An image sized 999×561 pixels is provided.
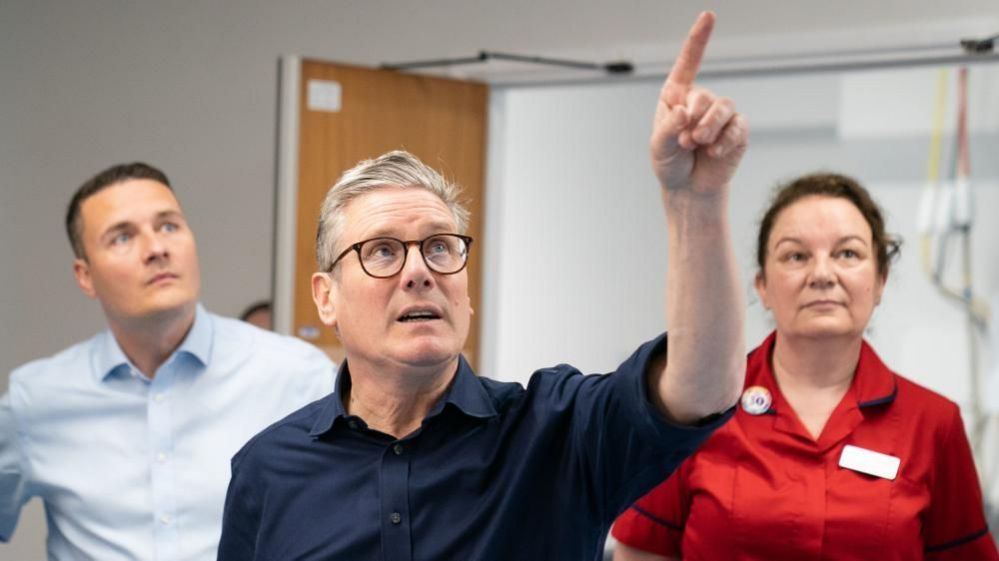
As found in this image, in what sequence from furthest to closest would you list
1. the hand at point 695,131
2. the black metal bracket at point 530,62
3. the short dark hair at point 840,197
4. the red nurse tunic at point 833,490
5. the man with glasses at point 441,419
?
1. the black metal bracket at point 530,62
2. the short dark hair at point 840,197
3. the red nurse tunic at point 833,490
4. the man with glasses at point 441,419
5. the hand at point 695,131

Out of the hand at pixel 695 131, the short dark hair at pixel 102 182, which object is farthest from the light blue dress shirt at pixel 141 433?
the hand at pixel 695 131

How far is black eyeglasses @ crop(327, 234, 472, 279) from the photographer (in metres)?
1.54

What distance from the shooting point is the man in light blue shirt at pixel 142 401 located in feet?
7.53

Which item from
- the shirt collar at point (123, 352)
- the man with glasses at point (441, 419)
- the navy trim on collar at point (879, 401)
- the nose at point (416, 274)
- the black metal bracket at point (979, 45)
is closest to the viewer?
the man with glasses at point (441, 419)

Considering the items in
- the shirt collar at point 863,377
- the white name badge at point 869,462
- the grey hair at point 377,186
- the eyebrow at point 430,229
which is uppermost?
the grey hair at point 377,186

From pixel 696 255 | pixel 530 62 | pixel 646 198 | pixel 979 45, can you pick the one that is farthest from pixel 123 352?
pixel 646 198

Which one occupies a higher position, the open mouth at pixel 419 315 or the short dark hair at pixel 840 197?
the short dark hair at pixel 840 197

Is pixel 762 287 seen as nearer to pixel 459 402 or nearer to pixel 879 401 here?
pixel 879 401

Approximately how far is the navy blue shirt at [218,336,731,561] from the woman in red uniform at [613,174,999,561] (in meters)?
0.63

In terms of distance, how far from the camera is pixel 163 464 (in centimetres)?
233

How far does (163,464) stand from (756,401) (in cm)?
113

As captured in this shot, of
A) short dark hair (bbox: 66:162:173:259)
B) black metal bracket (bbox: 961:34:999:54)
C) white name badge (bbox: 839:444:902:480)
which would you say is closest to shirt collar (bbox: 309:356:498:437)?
white name badge (bbox: 839:444:902:480)

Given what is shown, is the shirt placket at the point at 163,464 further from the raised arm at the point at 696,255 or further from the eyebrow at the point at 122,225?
the raised arm at the point at 696,255

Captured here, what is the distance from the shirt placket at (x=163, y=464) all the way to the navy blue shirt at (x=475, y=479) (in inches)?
29.7
